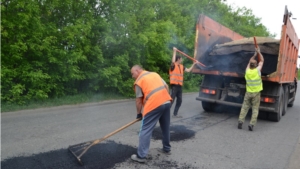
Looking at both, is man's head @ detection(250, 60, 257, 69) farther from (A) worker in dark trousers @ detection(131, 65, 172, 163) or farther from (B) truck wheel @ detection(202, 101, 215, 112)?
(A) worker in dark trousers @ detection(131, 65, 172, 163)

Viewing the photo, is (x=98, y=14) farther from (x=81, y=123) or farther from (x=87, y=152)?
(x=87, y=152)

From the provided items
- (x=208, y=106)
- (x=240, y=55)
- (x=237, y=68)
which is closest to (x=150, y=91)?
(x=237, y=68)

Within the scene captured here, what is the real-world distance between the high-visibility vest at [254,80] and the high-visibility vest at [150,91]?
119 inches

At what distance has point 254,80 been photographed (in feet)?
20.1

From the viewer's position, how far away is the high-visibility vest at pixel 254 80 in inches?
241

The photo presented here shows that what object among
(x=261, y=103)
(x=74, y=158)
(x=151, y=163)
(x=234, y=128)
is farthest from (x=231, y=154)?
(x=261, y=103)

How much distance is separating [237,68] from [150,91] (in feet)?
13.8

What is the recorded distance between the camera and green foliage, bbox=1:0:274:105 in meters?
7.30

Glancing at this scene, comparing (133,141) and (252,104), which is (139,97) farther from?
(252,104)

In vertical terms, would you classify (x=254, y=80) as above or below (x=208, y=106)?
above

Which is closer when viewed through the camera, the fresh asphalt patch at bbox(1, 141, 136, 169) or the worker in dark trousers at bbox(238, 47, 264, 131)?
the fresh asphalt patch at bbox(1, 141, 136, 169)

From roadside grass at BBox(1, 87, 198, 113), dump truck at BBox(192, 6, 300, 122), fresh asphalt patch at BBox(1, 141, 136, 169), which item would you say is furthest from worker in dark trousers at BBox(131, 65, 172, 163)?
roadside grass at BBox(1, 87, 198, 113)

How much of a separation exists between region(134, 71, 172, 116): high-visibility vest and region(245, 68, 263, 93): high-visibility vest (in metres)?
3.01

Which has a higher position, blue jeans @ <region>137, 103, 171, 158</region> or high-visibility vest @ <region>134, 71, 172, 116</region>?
high-visibility vest @ <region>134, 71, 172, 116</region>
